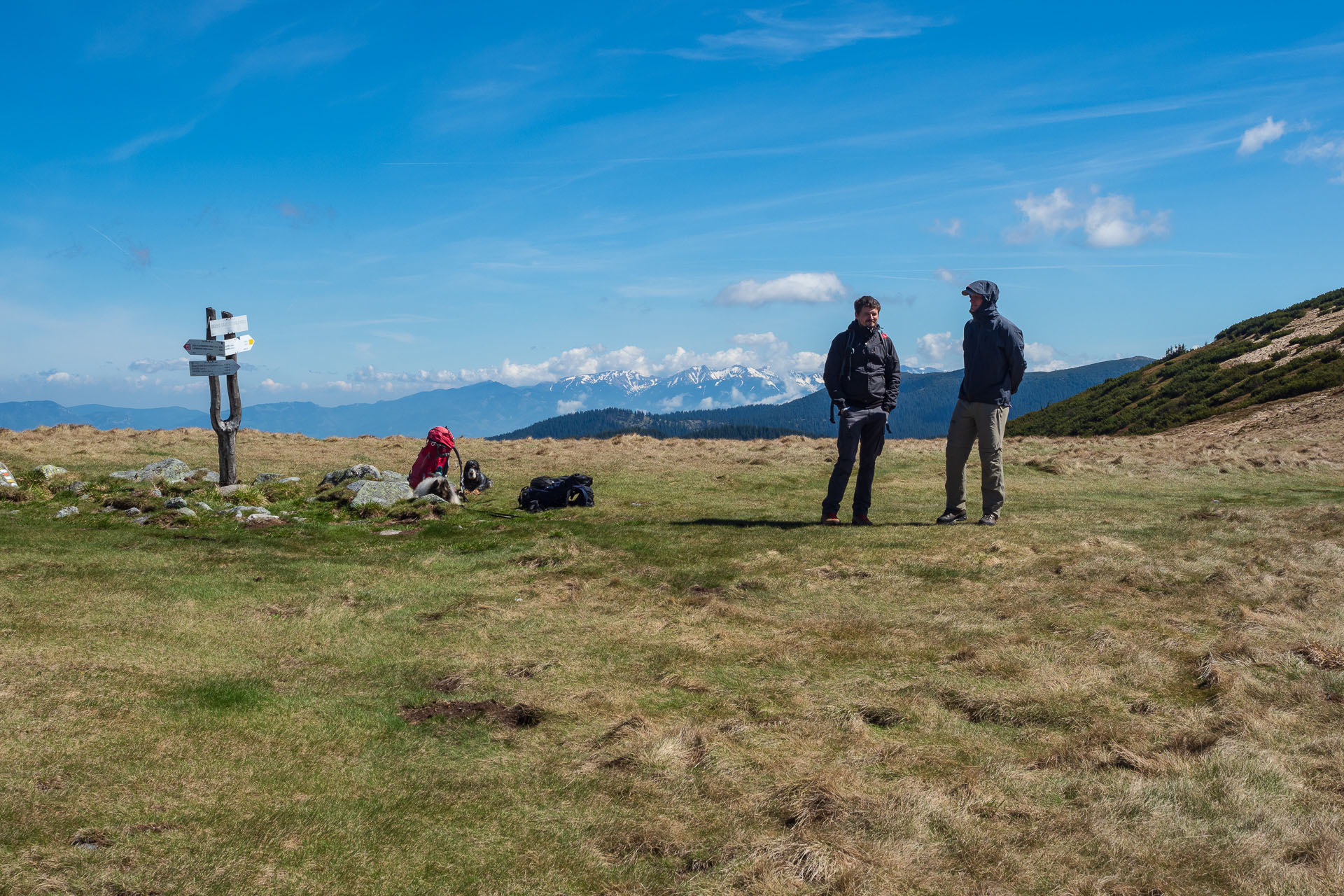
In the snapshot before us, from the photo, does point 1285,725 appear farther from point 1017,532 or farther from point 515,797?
point 1017,532

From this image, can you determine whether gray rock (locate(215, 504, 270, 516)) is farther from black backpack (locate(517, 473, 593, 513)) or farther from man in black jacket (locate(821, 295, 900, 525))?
man in black jacket (locate(821, 295, 900, 525))

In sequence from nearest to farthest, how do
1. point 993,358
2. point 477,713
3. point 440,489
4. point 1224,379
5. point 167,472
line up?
point 477,713
point 993,358
point 440,489
point 167,472
point 1224,379

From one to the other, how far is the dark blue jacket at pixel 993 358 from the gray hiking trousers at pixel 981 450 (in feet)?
0.63

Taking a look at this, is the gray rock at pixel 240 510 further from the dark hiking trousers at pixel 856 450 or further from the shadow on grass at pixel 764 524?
the dark hiking trousers at pixel 856 450

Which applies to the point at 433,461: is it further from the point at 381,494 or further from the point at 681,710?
the point at 681,710

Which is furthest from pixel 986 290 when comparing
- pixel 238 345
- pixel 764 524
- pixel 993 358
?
pixel 238 345

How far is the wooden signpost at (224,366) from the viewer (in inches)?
732

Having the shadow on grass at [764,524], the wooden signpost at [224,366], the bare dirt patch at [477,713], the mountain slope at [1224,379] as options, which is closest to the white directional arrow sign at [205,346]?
the wooden signpost at [224,366]

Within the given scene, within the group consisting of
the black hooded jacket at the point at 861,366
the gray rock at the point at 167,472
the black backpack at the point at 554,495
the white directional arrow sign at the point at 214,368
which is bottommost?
the black backpack at the point at 554,495

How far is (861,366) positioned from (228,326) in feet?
48.6

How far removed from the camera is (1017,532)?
12.3m

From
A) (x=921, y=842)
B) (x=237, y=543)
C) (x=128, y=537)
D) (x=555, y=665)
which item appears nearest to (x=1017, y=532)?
(x=555, y=665)

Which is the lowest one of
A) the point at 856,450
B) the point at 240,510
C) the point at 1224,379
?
the point at 240,510

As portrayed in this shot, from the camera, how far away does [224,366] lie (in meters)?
19.0
